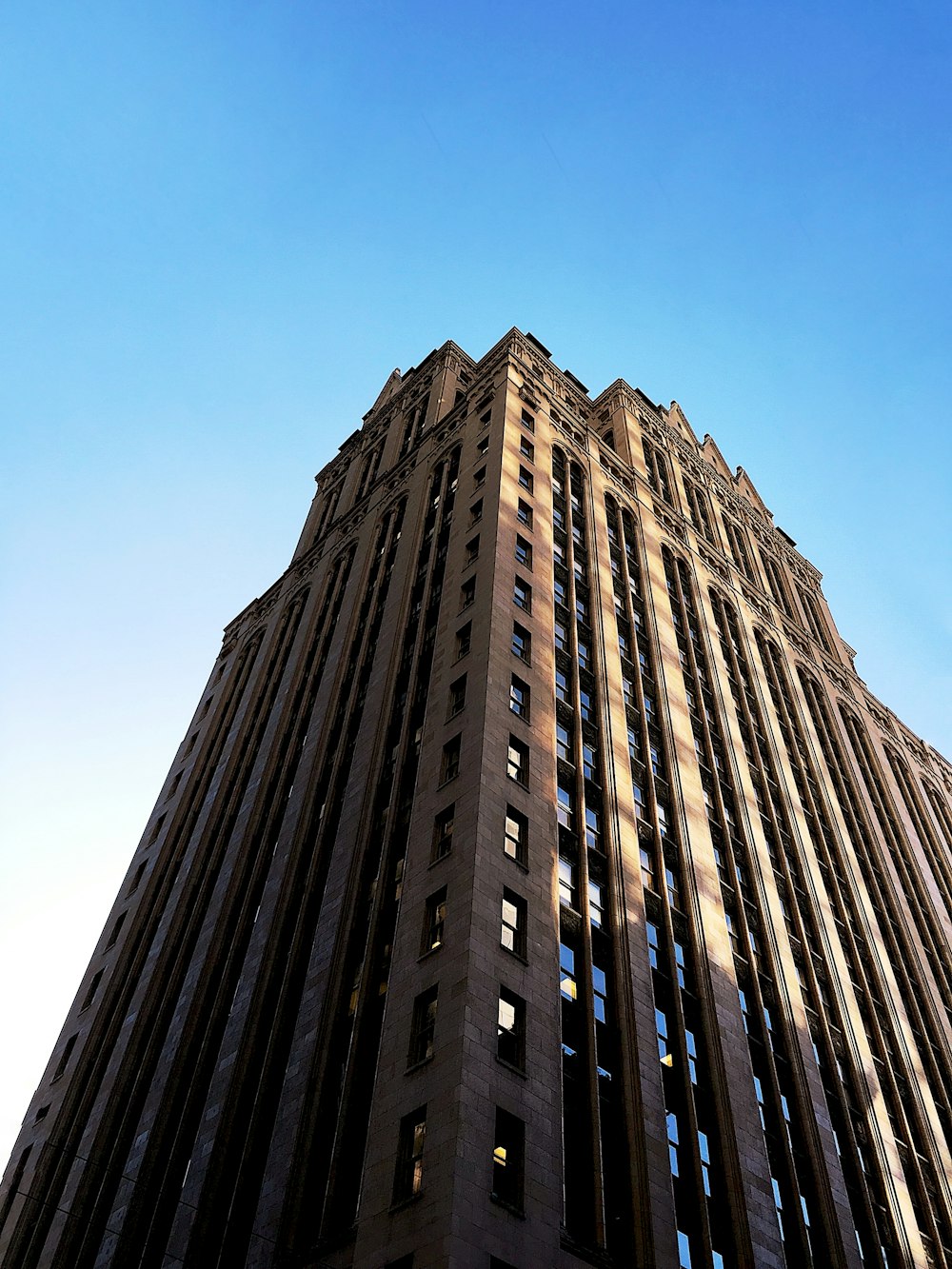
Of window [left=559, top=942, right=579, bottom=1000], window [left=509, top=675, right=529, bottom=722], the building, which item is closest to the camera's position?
the building

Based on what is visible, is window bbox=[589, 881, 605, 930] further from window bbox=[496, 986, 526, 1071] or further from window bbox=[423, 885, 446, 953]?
window bbox=[496, 986, 526, 1071]

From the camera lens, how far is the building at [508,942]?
101 ft

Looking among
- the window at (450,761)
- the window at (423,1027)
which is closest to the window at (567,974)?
the window at (423,1027)

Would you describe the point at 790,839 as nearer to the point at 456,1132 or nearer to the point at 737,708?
the point at 737,708

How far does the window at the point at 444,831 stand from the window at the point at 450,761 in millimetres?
1437

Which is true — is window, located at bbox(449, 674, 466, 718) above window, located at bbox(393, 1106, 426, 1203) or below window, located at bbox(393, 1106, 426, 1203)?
above

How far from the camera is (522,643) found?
45375 millimetres

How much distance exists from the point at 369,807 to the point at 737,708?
2702cm

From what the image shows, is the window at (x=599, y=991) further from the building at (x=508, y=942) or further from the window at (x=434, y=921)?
the window at (x=434, y=921)

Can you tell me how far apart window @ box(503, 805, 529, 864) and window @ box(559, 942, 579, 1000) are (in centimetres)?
321

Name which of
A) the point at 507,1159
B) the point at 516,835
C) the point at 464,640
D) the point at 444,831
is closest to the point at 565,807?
the point at 516,835

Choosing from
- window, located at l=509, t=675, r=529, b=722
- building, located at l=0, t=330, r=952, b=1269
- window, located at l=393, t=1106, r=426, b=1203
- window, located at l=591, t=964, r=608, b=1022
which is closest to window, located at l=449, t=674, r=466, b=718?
Answer: building, located at l=0, t=330, r=952, b=1269

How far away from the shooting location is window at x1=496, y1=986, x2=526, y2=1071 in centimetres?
3020

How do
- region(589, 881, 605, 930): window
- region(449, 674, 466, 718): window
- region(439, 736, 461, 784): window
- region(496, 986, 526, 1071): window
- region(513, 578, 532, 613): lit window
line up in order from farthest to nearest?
region(513, 578, 532, 613): lit window
region(449, 674, 466, 718): window
region(439, 736, 461, 784): window
region(589, 881, 605, 930): window
region(496, 986, 526, 1071): window
